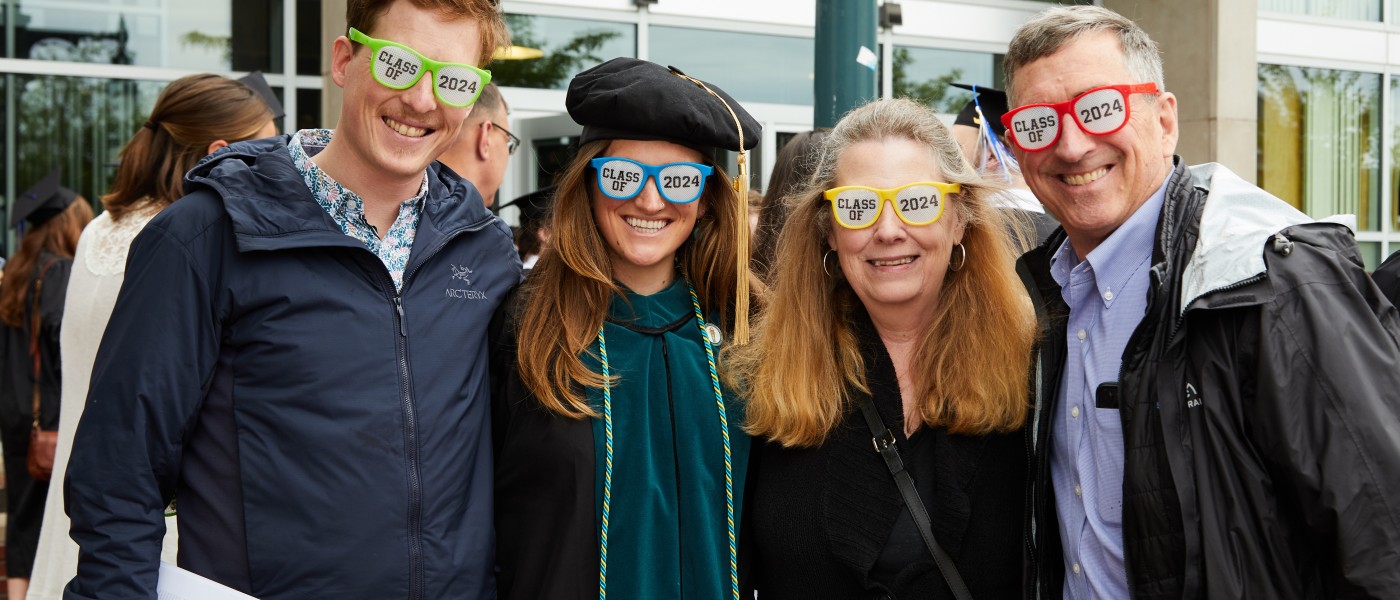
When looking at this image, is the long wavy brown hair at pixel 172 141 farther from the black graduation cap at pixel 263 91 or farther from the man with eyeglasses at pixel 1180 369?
the man with eyeglasses at pixel 1180 369

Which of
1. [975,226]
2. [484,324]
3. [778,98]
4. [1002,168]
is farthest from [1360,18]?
[484,324]

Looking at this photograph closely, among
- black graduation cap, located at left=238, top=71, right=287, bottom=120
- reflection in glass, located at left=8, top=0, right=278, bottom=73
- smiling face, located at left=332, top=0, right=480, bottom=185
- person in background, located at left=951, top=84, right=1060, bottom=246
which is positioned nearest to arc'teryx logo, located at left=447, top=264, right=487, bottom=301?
smiling face, located at left=332, top=0, right=480, bottom=185

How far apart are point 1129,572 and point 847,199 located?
1.06 meters

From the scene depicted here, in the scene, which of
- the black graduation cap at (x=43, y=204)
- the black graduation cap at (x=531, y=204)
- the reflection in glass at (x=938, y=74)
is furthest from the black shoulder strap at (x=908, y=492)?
the reflection in glass at (x=938, y=74)

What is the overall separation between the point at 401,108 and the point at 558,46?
251 inches

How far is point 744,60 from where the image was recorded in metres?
9.34

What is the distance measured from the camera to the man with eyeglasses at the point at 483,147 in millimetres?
4688

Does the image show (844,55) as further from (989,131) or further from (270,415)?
(270,415)

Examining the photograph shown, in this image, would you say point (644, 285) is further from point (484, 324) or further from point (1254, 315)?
point (1254, 315)

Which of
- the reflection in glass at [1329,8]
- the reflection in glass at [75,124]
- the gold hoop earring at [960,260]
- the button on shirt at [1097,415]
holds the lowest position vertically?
the button on shirt at [1097,415]

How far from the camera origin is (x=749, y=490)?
2947 mm

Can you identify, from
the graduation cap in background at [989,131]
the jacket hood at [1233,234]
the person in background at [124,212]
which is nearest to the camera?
the jacket hood at [1233,234]

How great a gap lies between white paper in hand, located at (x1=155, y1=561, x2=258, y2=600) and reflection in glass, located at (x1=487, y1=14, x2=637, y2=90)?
6507 millimetres

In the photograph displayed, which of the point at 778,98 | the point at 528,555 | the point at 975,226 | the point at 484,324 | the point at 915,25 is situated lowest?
the point at 528,555
